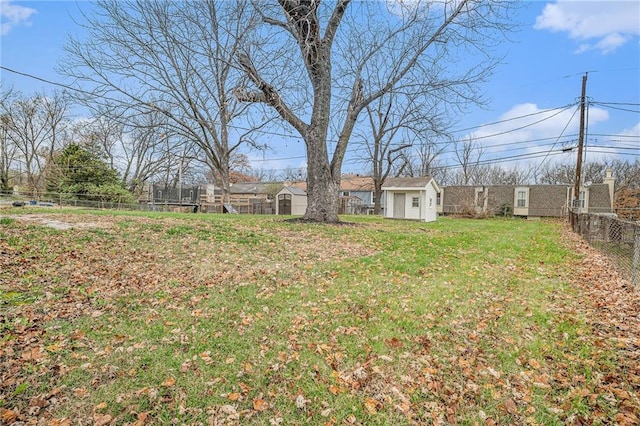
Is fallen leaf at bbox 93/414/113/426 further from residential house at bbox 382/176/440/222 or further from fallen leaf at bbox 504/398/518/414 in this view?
residential house at bbox 382/176/440/222

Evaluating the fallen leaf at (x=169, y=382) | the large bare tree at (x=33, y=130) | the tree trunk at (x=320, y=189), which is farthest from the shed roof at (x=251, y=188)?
the fallen leaf at (x=169, y=382)

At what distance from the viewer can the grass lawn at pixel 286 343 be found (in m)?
2.36

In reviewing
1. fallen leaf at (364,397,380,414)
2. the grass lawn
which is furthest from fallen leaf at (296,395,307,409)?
fallen leaf at (364,397,380,414)

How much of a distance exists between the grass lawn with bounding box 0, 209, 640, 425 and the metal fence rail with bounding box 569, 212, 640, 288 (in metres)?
0.94

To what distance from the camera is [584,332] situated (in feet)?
11.2

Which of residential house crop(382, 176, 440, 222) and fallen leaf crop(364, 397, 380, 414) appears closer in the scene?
fallen leaf crop(364, 397, 380, 414)

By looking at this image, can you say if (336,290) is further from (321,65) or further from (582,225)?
(582,225)

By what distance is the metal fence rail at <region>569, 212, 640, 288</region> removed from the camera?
5.02 metres

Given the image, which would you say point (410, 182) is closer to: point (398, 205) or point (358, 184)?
point (398, 205)

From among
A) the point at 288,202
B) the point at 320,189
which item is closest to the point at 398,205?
the point at 320,189

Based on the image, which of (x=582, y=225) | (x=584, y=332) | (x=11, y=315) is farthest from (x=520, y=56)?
(x=11, y=315)

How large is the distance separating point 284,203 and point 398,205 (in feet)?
39.4

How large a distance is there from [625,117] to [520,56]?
16743 millimetres

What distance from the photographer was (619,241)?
666cm
